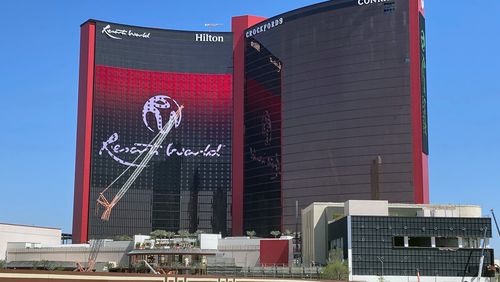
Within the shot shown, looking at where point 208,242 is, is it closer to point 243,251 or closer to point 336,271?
point 243,251

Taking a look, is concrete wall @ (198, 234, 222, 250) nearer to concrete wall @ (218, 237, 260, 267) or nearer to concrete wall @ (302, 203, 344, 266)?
→ concrete wall @ (218, 237, 260, 267)

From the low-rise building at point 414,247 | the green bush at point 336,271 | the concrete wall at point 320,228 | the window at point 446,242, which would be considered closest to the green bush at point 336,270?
the green bush at point 336,271

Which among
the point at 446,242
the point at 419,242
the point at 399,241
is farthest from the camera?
the point at 446,242

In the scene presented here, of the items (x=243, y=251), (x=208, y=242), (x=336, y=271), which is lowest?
(x=336, y=271)

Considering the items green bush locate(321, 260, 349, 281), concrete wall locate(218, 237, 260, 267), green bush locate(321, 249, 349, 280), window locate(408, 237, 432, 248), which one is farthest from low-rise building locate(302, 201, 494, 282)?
concrete wall locate(218, 237, 260, 267)

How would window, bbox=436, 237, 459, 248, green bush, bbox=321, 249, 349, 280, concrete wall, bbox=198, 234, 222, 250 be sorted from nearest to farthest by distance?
1. green bush, bbox=321, 249, 349, 280
2. window, bbox=436, 237, 459, 248
3. concrete wall, bbox=198, 234, 222, 250

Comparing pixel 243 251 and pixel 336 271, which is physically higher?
pixel 243 251

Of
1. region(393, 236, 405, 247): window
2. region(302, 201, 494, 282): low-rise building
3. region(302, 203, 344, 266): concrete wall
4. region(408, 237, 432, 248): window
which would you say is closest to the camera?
region(302, 201, 494, 282): low-rise building

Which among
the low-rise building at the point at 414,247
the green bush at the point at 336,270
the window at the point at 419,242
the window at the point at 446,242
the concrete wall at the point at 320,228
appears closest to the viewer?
the green bush at the point at 336,270

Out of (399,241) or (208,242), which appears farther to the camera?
(208,242)

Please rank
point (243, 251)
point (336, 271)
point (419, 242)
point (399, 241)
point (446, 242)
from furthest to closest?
point (243, 251) < point (446, 242) < point (419, 242) < point (399, 241) < point (336, 271)

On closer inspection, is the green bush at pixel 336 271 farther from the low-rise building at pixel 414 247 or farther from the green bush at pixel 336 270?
the low-rise building at pixel 414 247

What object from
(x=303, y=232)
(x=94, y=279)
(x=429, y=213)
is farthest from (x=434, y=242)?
(x=94, y=279)

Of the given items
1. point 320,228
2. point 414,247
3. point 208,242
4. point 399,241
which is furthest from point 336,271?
point 208,242
